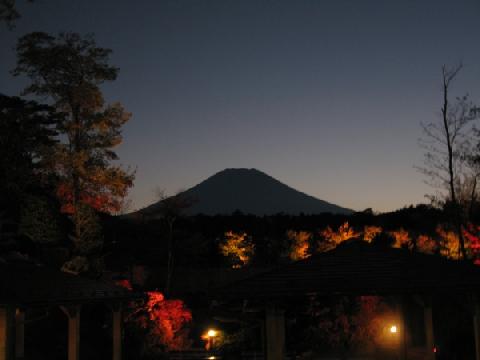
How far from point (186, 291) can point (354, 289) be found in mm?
22728

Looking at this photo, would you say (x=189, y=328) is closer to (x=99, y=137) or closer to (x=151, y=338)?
(x=151, y=338)

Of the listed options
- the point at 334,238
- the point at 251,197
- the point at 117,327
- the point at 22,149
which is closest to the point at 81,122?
the point at 22,149

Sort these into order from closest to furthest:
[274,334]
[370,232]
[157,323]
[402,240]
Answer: [274,334]
[157,323]
[402,240]
[370,232]

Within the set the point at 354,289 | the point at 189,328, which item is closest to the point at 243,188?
the point at 189,328

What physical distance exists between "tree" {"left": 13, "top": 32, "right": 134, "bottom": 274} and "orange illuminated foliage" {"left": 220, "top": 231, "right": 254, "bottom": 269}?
12.8 metres

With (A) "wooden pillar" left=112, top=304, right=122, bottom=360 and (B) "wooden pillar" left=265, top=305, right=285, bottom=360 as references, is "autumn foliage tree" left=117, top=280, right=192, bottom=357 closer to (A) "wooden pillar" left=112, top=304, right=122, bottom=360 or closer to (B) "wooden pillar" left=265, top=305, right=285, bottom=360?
(A) "wooden pillar" left=112, top=304, right=122, bottom=360

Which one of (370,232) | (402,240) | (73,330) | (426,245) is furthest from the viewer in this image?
(370,232)

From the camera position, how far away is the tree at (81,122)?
76.6ft

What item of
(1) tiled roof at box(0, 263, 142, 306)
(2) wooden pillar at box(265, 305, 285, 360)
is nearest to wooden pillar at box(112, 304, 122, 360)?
(1) tiled roof at box(0, 263, 142, 306)

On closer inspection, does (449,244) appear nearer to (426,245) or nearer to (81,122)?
(426,245)

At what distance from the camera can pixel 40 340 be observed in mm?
23094

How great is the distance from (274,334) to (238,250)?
24032 mm

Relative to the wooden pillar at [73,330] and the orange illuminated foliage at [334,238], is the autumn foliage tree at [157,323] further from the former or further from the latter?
the orange illuminated foliage at [334,238]

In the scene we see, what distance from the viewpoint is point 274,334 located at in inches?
475
